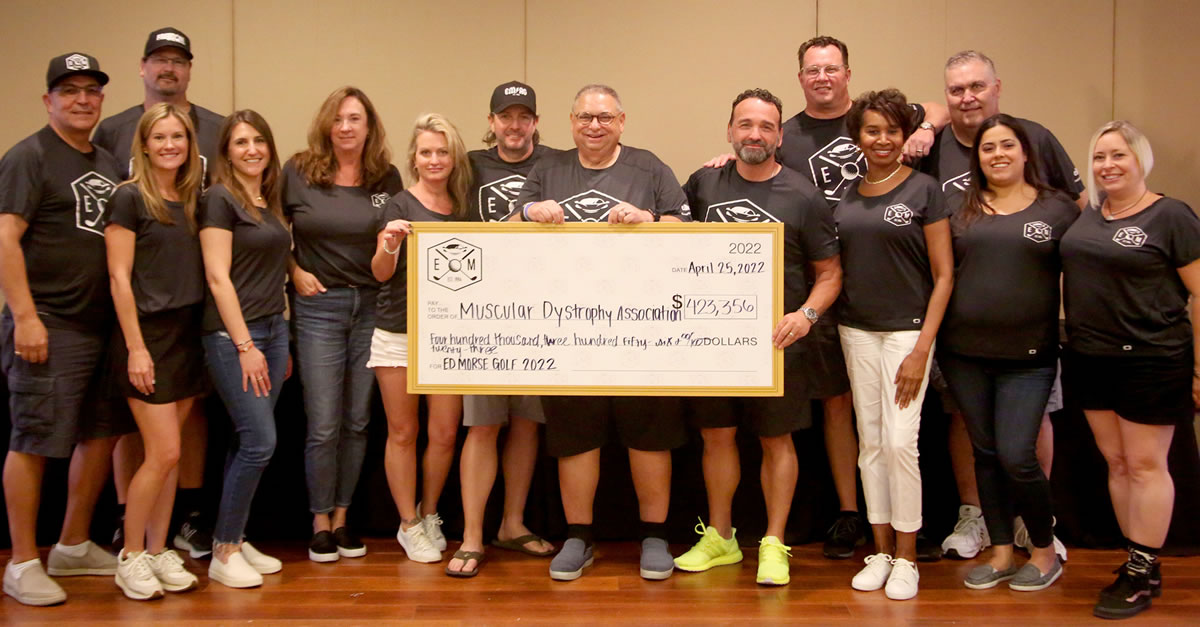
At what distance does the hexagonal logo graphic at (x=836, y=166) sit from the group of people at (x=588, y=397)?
0.01m

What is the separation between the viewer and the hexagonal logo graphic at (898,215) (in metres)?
2.98

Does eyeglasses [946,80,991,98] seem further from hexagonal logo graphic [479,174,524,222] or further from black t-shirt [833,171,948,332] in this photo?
hexagonal logo graphic [479,174,524,222]

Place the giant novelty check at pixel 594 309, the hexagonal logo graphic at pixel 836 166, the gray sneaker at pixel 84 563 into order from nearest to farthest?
the giant novelty check at pixel 594 309, the gray sneaker at pixel 84 563, the hexagonal logo graphic at pixel 836 166

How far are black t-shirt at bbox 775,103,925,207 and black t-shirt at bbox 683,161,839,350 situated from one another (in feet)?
1.09

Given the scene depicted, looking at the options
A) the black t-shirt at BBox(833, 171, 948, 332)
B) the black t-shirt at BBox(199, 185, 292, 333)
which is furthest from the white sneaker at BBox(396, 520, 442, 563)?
the black t-shirt at BBox(833, 171, 948, 332)

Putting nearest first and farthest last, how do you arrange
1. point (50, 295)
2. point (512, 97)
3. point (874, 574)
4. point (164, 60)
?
point (50, 295), point (874, 574), point (512, 97), point (164, 60)

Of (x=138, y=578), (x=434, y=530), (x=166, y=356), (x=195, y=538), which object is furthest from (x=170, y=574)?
(x=434, y=530)

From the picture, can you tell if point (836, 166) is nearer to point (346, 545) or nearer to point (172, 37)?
point (346, 545)

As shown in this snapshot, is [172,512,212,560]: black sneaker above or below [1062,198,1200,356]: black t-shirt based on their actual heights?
below

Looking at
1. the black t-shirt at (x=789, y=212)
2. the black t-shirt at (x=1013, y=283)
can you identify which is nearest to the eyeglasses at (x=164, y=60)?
the black t-shirt at (x=789, y=212)

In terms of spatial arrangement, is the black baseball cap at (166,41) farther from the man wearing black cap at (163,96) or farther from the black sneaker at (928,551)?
the black sneaker at (928,551)

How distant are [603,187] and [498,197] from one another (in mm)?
454

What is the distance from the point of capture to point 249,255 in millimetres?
3080

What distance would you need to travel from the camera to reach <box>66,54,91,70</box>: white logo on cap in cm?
302
